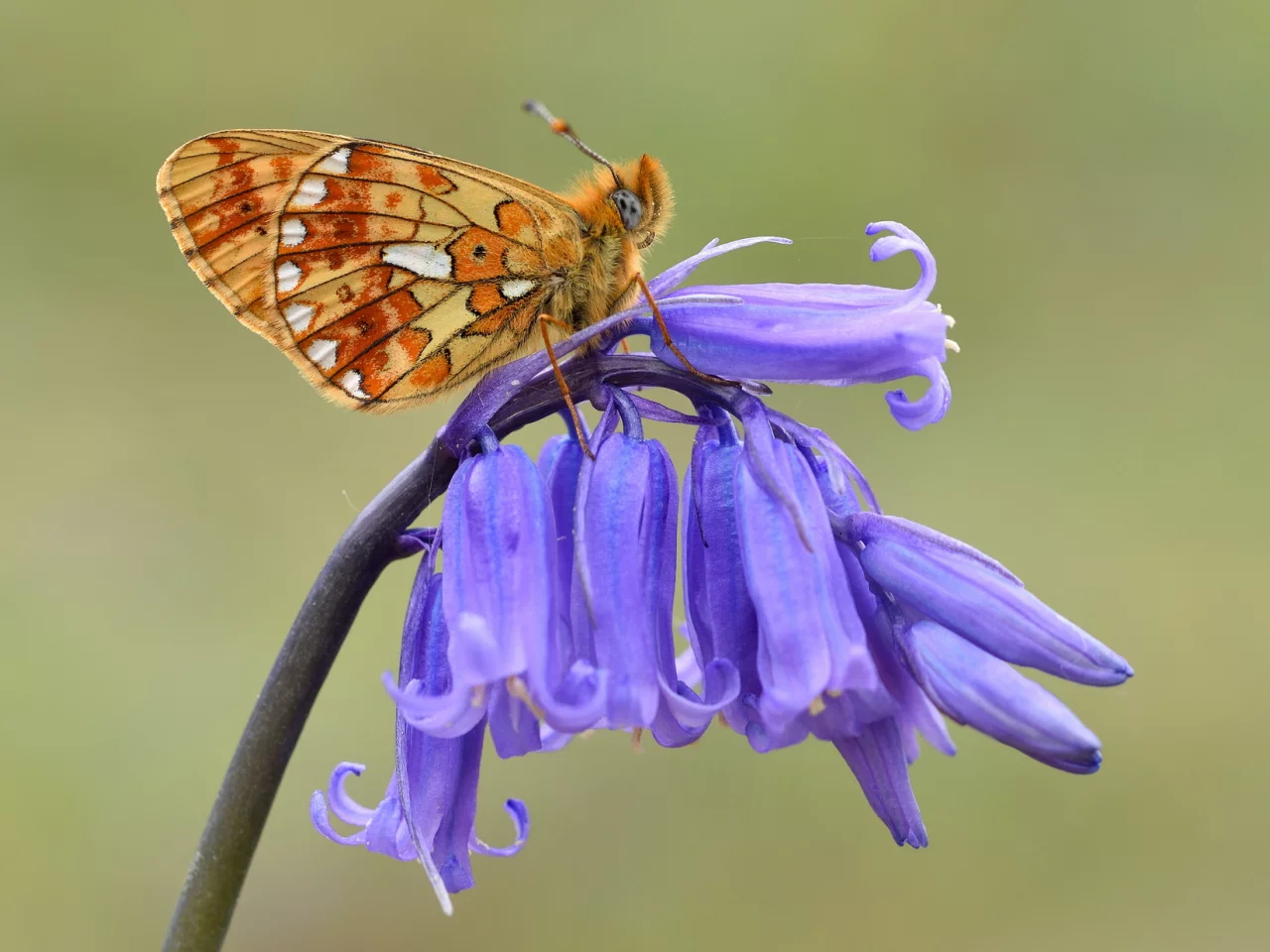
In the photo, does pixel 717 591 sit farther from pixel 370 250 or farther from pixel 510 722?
pixel 370 250

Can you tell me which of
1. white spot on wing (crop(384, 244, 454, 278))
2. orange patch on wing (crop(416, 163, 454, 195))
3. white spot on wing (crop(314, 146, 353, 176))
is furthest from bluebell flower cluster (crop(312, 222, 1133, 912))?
white spot on wing (crop(314, 146, 353, 176))

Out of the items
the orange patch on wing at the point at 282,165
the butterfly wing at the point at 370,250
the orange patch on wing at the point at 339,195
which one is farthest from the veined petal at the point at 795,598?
the orange patch on wing at the point at 282,165

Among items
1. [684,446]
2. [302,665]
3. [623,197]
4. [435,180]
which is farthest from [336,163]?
[684,446]

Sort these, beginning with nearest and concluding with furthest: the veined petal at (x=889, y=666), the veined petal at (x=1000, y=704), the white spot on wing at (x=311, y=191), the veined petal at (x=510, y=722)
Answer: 1. the veined petal at (x=1000, y=704)
2. the veined petal at (x=510, y=722)
3. the veined petal at (x=889, y=666)
4. the white spot on wing at (x=311, y=191)

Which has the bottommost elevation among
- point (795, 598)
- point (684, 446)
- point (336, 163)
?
point (795, 598)

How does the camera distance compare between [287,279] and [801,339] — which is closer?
[801,339]

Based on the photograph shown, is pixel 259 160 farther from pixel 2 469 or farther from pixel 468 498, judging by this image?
pixel 2 469

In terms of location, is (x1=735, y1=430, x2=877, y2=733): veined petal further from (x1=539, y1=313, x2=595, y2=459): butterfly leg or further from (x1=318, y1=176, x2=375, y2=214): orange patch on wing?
(x1=318, y1=176, x2=375, y2=214): orange patch on wing

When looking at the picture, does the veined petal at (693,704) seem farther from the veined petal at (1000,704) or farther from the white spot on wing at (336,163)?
the white spot on wing at (336,163)
